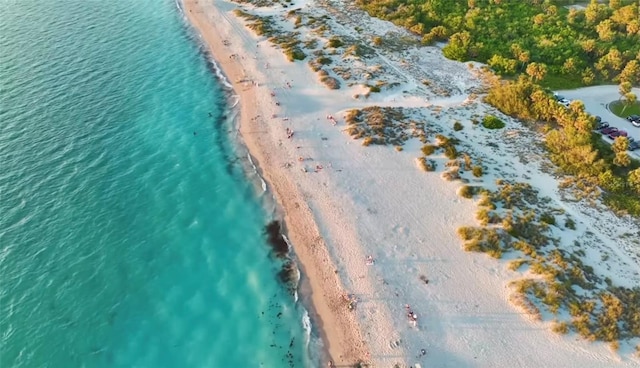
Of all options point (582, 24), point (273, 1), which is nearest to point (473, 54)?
point (582, 24)

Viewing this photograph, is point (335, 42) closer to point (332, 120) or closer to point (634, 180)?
point (332, 120)

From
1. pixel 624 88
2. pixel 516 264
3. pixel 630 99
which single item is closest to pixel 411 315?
pixel 516 264

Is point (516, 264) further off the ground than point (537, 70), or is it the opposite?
point (537, 70)

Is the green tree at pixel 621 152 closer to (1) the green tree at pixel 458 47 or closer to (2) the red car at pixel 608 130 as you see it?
(2) the red car at pixel 608 130

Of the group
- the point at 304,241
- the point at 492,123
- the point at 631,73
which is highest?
the point at 631,73

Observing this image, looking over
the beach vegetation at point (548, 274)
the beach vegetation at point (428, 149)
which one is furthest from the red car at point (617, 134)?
the beach vegetation at point (428, 149)

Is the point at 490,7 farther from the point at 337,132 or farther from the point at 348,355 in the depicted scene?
the point at 348,355
